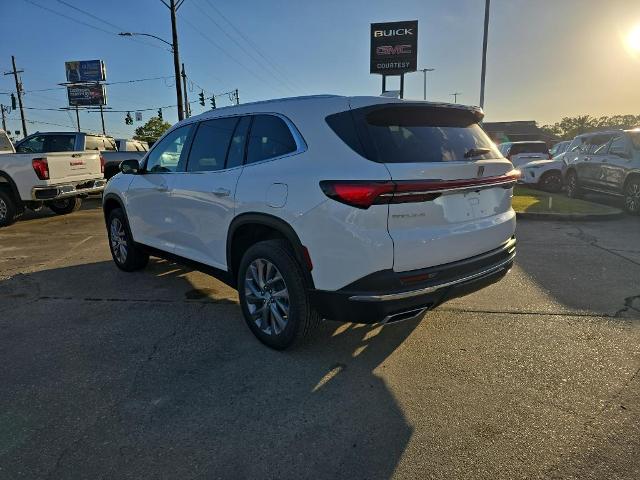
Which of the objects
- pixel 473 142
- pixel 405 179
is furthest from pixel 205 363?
pixel 473 142

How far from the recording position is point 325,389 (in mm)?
2912

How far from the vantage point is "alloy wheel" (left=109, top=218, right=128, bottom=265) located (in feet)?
18.3

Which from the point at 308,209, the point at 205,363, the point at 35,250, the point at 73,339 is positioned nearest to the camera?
the point at 308,209

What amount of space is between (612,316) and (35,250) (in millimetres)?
7922

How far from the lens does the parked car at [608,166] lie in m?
9.46

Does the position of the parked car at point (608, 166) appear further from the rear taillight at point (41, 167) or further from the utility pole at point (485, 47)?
the rear taillight at point (41, 167)

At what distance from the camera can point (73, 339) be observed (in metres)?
3.73

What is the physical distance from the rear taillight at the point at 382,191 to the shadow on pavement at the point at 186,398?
125 centimetres

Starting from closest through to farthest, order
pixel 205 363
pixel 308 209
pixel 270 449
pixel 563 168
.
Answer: pixel 270 449, pixel 308 209, pixel 205 363, pixel 563 168

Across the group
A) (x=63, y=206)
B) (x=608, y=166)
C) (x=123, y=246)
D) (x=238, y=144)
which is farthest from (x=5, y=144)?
(x=608, y=166)

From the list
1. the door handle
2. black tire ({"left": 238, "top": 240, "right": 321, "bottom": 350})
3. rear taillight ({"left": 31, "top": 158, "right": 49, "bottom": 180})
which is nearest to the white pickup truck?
rear taillight ({"left": 31, "top": 158, "right": 49, "bottom": 180})

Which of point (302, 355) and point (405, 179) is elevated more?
point (405, 179)

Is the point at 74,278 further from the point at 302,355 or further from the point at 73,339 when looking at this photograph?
the point at 302,355

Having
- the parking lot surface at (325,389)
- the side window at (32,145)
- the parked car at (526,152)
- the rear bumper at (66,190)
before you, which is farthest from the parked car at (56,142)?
the parked car at (526,152)
